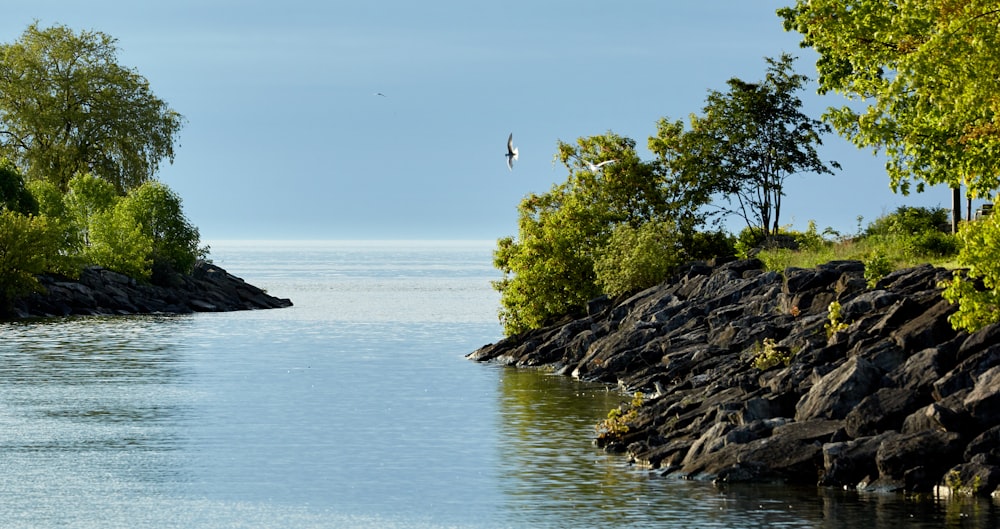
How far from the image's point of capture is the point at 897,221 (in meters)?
61.8

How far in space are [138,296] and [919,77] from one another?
87.9 meters

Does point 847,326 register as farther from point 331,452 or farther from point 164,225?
point 164,225

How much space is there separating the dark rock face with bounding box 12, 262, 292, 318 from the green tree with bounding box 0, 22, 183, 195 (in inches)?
516

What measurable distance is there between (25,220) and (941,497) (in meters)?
81.4

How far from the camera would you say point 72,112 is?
12519 centimetres

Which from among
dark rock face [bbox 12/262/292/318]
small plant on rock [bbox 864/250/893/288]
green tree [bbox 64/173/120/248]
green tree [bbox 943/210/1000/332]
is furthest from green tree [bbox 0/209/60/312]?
green tree [bbox 943/210/1000/332]

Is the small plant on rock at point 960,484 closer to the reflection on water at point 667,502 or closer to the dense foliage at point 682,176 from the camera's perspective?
the reflection on water at point 667,502

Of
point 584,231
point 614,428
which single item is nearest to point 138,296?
point 584,231

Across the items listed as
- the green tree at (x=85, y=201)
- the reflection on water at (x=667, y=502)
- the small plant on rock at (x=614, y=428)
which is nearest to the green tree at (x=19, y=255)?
the green tree at (x=85, y=201)

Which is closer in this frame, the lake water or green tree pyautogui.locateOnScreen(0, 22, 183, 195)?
the lake water

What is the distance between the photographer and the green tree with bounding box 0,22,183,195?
125 meters

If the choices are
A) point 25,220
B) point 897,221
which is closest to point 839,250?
point 897,221

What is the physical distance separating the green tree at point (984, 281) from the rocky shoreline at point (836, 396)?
56 cm

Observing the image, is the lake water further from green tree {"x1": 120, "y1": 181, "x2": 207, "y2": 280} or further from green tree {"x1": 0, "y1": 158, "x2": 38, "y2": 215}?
green tree {"x1": 120, "y1": 181, "x2": 207, "y2": 280}
